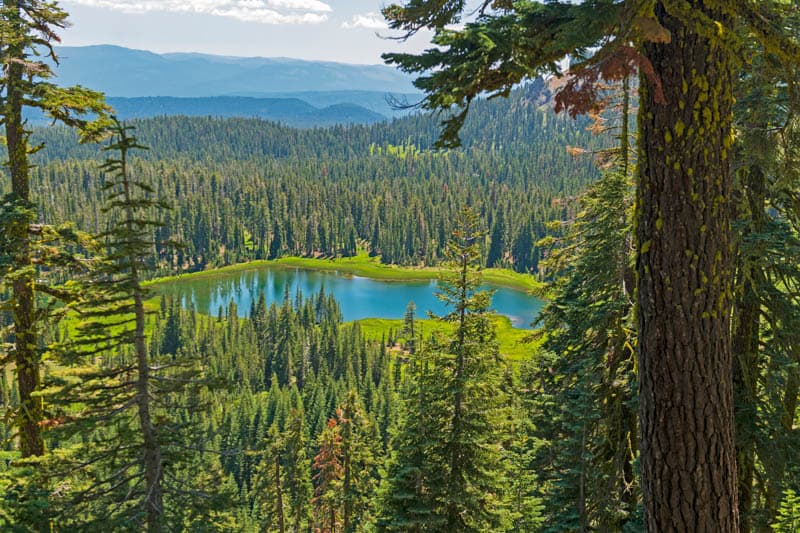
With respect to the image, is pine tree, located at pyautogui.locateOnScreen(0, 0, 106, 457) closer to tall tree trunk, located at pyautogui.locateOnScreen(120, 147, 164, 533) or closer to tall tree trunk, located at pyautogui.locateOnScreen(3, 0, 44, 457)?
tall tree trunk, located at pyautogui.locateOnScreen(3, 0, 44, 457)

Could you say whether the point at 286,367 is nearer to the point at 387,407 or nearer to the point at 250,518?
the point at 387,407

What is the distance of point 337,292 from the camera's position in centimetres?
12319

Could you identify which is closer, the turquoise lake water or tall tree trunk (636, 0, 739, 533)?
Answer: tall tree trunk (636, 0, 739, 533)

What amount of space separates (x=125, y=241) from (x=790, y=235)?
1071 centimetres

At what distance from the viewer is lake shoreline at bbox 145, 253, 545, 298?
12619 centimetres

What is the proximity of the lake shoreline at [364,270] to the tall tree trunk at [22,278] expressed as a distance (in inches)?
4387

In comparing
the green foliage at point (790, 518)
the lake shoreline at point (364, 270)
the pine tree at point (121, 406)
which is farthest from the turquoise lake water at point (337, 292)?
the pine tree at point (121, 406)

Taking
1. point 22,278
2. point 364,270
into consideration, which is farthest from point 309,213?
point 22,278

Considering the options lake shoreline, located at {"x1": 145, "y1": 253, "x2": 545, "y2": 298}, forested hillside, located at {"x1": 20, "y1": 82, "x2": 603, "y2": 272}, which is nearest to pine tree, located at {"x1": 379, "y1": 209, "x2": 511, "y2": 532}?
lake shoreline, located at {"x1": 145, "y1": 253, "x2": 545, "y2": 298}

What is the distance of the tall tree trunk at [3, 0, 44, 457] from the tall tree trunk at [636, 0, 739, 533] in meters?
10.0

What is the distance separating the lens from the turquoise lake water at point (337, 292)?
107 m

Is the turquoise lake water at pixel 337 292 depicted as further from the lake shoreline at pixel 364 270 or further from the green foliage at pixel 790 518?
the green foliage at pixel 790 518

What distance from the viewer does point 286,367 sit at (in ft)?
269

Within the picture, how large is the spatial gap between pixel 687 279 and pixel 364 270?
450 feet
